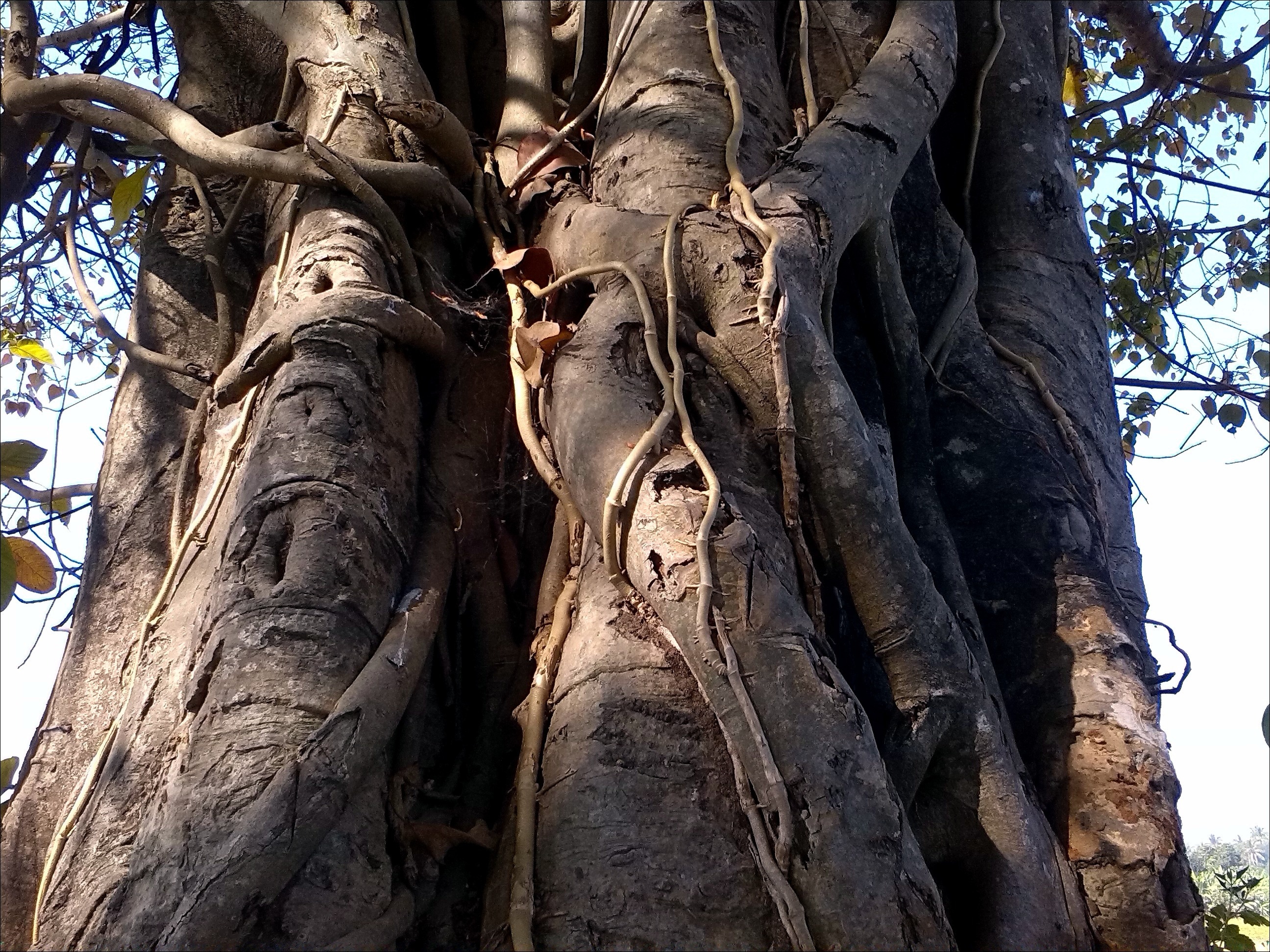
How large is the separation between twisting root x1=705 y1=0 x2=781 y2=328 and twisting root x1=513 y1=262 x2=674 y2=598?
0.56ft

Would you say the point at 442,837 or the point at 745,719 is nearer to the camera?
the point at 745,719

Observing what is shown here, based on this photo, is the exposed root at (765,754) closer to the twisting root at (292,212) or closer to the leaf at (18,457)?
the leaf at (18,457)

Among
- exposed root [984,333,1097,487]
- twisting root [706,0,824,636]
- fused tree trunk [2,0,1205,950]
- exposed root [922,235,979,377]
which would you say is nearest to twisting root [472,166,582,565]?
fused tree trunk [2,0,1205,950]

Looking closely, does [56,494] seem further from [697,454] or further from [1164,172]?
[1164,172]

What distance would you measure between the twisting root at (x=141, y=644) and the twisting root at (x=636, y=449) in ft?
2.13

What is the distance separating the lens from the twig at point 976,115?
104 inches

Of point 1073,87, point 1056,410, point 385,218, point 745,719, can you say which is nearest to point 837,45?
point 1056,410

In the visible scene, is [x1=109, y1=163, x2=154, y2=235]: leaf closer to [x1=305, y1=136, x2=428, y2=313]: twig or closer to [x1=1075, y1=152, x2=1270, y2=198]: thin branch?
[x1=305, y1=136, x2=428, y2=313]: twig

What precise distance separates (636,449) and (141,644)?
2.70 ft

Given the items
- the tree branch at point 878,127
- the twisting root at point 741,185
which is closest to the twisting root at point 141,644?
the twisting root at point 741,185

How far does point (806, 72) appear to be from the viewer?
91.5 inches

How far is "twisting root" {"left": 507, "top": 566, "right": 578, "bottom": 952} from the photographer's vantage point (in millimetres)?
1255

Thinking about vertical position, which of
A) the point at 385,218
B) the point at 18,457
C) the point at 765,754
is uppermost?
the point at 385,218

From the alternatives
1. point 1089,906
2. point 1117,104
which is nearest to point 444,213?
point 1089,906
